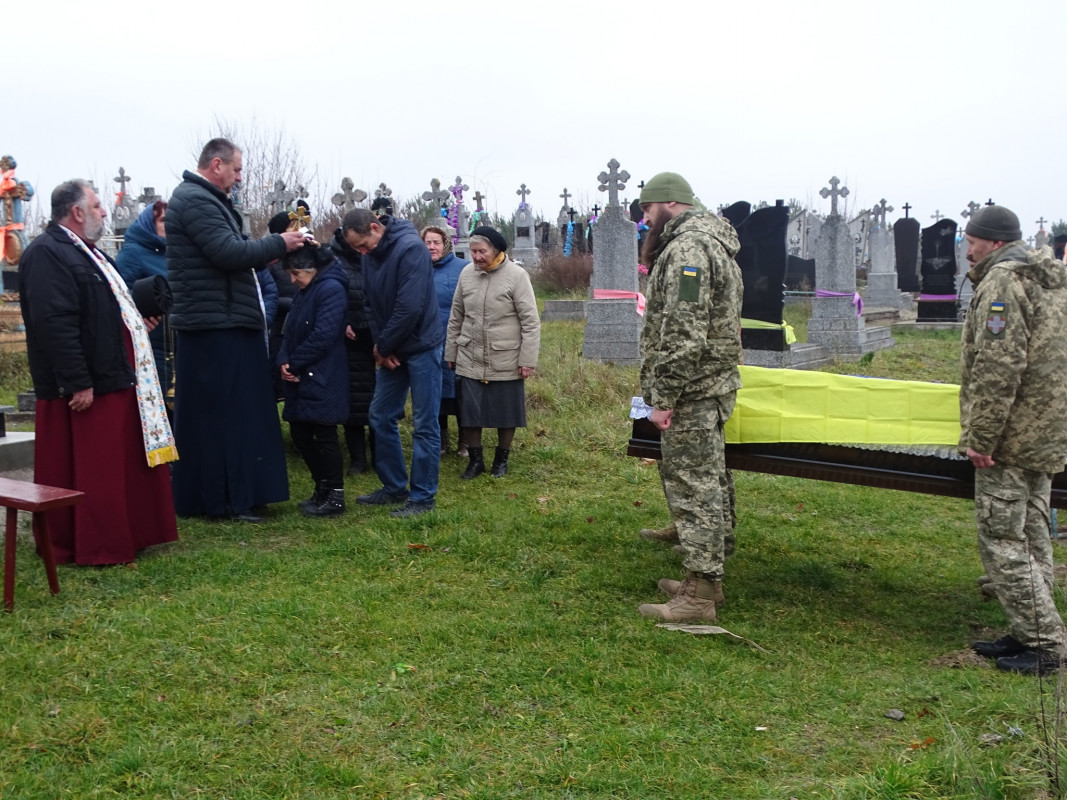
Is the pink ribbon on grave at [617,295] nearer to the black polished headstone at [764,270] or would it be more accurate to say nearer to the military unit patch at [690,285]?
the black polished headstone at [764,270]

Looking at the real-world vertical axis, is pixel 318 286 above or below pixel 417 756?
above

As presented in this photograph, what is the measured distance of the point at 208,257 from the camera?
555cm

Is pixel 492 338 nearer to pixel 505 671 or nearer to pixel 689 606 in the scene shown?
pixel 689 606

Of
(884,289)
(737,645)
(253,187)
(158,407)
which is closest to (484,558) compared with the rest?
(737,645)

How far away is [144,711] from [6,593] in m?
1.28

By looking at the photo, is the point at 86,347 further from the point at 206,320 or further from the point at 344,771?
the point at 344,771

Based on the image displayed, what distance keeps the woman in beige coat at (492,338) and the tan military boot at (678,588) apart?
2.58 m

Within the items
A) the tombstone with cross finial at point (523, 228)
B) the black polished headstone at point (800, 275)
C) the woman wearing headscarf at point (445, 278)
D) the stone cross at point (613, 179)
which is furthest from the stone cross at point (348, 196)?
the black polished headstone at point (800, 275)

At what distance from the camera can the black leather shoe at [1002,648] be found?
413 centimetres

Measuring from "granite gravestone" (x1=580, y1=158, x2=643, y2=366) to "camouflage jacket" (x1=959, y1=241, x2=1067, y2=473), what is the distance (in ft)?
23.9

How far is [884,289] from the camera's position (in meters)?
22.2

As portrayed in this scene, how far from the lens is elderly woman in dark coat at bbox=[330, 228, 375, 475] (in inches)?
273

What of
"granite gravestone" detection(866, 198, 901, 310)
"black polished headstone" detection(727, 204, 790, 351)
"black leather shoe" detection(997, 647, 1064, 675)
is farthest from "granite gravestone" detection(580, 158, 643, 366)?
"granite gravestone" detection(866, 198, 901, 310)

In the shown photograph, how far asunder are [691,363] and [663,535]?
179 cm
